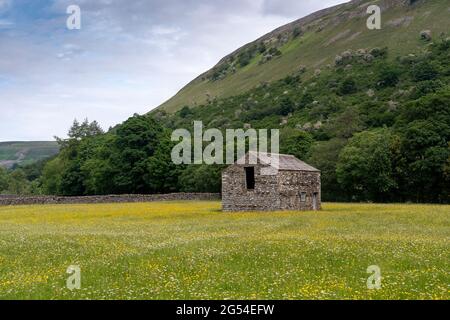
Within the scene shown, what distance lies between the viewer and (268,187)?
57000mm

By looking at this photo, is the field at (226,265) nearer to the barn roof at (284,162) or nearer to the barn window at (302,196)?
the barn roof at (284,162)

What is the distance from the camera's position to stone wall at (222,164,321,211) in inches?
2240

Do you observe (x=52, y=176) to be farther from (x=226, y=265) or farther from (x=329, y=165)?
(x=226, y=265)

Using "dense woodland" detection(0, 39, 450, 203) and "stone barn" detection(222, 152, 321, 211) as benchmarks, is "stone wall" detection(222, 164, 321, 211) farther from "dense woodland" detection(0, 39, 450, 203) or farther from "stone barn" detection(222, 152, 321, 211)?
"dense woodland" detection(0, 39, 450, 203)

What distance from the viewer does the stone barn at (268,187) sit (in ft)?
Answer: 186

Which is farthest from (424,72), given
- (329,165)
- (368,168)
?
(368,168)

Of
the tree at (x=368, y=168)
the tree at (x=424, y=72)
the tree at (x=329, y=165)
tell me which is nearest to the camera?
the tree at (x=368, y=168)

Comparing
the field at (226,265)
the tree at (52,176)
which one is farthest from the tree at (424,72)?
the field at (226,265)

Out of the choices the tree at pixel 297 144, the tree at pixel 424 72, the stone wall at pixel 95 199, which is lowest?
the stone wall at pixel 95 199

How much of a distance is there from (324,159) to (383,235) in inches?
2555

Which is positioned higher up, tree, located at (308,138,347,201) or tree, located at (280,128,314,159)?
tree, located at (280,128,314,159)

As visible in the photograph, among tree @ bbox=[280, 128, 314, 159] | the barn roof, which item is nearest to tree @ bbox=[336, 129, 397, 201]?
tree @ bbox=[280, 128, 314, 159]

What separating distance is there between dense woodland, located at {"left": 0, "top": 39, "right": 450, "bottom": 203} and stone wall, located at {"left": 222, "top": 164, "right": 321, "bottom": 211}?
81.8ft
